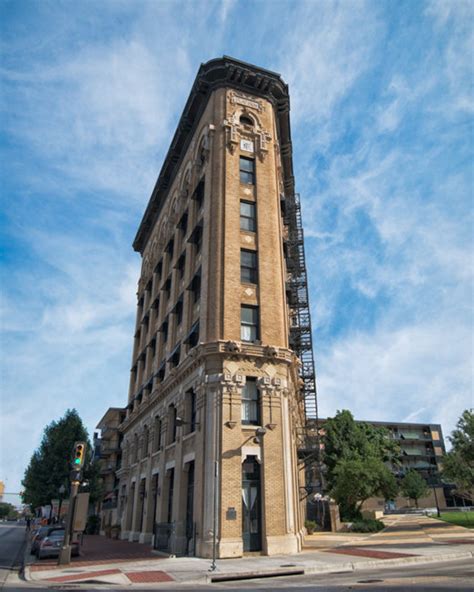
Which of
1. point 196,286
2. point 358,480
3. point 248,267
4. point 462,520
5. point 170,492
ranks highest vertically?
point 196,286

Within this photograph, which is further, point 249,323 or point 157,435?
point 157,435

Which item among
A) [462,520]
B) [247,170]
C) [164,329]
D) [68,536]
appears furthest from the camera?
[462,520]

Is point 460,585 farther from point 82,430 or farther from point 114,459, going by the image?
point 114,459

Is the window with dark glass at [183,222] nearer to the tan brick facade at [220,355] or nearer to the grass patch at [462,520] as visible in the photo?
the tan brick facade at [220,355]

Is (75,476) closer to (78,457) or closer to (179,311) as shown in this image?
(78,457)

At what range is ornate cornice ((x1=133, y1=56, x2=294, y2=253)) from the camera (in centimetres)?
3538

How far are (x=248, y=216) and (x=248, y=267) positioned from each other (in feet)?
12.7

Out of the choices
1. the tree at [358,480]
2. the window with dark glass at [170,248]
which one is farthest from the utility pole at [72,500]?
the tree at [358,480]

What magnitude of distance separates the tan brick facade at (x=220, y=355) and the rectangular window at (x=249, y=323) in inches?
3.4

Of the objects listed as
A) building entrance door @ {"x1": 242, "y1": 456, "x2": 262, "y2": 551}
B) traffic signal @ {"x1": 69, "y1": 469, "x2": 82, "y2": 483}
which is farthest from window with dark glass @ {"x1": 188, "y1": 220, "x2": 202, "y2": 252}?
traffic signal @ {"x1": 69, "y1": 469, "x2": 82, "y2": 483}

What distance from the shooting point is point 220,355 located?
25.0m

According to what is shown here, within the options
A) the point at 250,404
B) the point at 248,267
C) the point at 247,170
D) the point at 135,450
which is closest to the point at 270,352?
the point at 250,404

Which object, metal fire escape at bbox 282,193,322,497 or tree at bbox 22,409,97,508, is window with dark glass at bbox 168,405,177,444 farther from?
tree at bbox 22,409,97,508

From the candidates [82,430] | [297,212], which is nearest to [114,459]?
[82,430]
